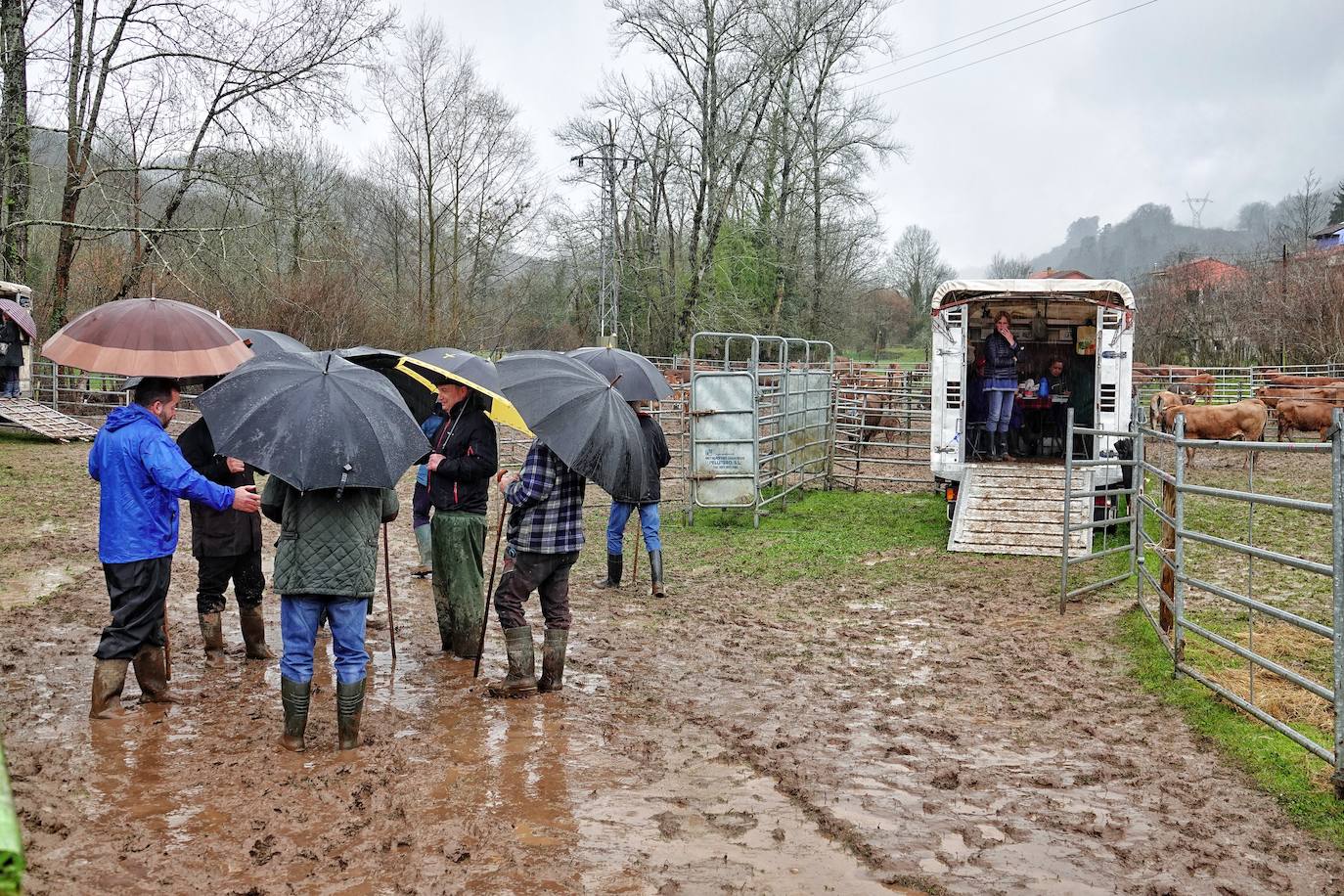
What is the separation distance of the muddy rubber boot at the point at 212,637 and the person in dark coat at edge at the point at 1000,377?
9.48 meters

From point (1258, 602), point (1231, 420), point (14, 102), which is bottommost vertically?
point (1258, 602)

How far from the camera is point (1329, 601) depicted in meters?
7.95

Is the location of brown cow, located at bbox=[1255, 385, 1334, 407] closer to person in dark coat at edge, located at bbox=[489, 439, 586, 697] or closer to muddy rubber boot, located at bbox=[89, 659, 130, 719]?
person in dark coat at edge, located at bbox=[489, 439, 586, 697]

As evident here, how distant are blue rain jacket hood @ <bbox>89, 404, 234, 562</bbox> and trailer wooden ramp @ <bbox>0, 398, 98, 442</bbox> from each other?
14.3 meters

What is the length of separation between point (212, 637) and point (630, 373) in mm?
3748

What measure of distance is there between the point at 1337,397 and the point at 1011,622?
16.0m

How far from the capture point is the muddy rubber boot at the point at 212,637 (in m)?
6.33

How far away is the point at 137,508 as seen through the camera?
16.8 feet

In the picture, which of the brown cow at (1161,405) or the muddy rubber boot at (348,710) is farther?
the brown cow at (1161,405)

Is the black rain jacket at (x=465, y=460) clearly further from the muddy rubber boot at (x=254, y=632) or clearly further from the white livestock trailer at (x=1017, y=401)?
the white livestock trailer at (x=1017, y=401)

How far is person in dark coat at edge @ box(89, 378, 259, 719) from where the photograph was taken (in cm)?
507

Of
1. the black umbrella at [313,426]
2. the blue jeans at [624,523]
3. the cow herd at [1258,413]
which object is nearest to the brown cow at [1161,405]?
the cow herd at [1258,413]

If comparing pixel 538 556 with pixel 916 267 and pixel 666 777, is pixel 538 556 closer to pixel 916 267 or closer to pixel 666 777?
pixel 666 777

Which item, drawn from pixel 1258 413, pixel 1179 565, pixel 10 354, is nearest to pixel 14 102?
pixel 10 354
